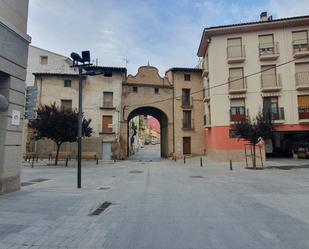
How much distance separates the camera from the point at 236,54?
87.4 feet

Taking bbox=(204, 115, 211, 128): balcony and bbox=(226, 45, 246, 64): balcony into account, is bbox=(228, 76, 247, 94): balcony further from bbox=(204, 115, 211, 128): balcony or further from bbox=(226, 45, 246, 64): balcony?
bbox=(204, 115, 211, 128): balcony

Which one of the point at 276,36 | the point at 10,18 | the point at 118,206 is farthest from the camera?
the point at 276,36

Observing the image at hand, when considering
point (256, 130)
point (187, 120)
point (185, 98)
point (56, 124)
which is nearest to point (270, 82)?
point (256, 130)

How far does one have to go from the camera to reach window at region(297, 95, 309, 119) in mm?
25156

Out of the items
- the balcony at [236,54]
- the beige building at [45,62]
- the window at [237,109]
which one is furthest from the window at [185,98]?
the beige building at [45,62]

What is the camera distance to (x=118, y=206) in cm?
729

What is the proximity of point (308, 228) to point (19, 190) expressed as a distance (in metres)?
8.75

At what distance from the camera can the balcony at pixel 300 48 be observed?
24797 millimetres

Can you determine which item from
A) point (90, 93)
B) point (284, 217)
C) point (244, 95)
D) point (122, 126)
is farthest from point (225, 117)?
point (284, 217)

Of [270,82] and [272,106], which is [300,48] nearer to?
[270,82]

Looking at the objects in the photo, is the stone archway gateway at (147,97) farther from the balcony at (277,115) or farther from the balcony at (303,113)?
the balcony at (303,113)

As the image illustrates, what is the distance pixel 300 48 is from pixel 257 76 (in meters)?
4.66

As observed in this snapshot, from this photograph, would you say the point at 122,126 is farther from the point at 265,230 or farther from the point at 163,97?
the point at 265,230

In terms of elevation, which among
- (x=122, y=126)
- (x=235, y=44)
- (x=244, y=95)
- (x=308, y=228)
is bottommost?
(x=308, y=228)
